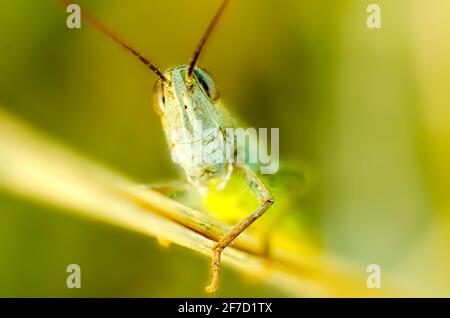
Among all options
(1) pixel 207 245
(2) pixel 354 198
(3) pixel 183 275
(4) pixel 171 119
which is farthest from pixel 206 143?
(2) pixel 354 198

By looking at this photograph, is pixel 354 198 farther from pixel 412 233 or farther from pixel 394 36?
pixel 394 36

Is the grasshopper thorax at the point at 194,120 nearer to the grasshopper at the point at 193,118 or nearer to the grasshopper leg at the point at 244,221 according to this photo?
the grasshopper at the point at 193,118

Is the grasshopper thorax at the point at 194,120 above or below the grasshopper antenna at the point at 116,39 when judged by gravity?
below

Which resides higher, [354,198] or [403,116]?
[403,116]

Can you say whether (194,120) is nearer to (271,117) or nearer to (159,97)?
(159,97)

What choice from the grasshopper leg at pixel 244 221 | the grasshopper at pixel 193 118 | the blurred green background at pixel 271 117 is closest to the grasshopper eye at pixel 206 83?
the grasshopper at pixel 193 118

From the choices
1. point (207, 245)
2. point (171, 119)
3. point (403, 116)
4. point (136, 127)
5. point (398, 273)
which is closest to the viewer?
point (207, 245)
